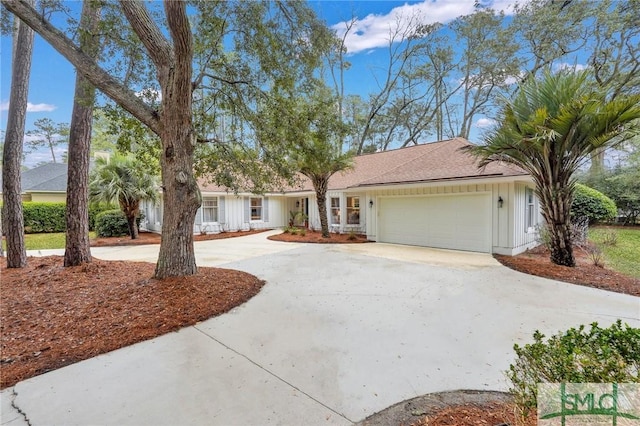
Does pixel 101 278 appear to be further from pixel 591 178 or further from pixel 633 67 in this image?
pixel 633 67

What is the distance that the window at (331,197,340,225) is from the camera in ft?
49.1

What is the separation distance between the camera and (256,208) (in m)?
17.3

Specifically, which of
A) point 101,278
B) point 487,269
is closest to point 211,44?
point 101,278

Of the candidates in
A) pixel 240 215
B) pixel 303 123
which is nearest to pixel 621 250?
pixel 303 123

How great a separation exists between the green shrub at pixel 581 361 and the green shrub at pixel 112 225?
16.8 m

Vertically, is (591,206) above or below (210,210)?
below

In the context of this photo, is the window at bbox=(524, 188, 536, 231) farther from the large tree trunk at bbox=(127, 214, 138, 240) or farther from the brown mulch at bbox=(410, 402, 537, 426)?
the large tree trunk at bbox=(127, 214, 138, 240)

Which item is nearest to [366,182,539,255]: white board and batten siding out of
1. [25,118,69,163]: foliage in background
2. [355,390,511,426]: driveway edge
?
[355,390,511,426]: driveway edge

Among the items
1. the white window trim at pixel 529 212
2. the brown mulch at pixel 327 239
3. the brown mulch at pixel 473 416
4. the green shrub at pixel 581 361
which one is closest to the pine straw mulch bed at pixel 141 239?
the brown mulch at pixel 327 239

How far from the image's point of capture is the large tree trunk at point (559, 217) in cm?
671

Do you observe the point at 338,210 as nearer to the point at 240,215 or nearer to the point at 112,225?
the point at 240,215

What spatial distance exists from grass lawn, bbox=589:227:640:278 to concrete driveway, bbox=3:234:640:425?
315cm

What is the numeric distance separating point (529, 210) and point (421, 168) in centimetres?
398

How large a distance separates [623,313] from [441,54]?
23436 mm
